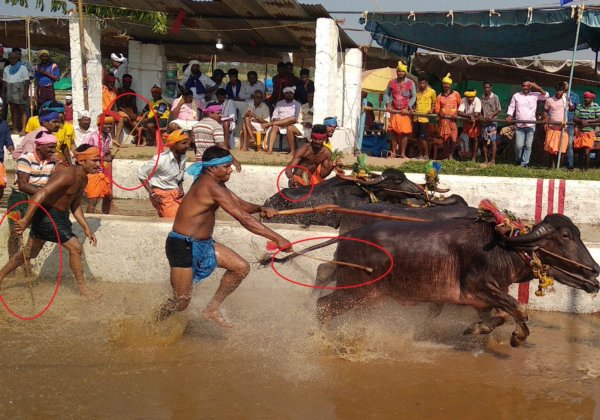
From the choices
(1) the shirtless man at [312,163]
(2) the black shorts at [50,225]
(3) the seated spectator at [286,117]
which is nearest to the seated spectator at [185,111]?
(3) the seated spectator at [286,117]

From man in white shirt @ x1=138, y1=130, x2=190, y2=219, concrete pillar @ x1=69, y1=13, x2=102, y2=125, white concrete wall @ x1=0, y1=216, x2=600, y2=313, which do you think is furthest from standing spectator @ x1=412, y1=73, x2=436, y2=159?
white concrete wall @ x1=0, y1=216, x2=600, y2=313

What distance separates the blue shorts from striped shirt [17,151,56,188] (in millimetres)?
2474

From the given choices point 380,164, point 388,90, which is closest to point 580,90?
point 388,90

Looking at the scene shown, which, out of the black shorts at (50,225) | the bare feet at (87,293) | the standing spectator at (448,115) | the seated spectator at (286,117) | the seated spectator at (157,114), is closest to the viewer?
the black shorts at (50,225)

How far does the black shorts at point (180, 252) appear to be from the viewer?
259 inches

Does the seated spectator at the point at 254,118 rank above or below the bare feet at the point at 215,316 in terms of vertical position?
above

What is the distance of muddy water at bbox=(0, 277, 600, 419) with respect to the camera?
5.67 m

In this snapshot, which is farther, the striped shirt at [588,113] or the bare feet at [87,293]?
the striped shirt at [588,113]

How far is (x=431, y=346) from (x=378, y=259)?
105cm

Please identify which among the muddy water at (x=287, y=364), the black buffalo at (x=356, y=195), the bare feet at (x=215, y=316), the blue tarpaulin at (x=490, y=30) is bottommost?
Result: the muddy water at (x=287, y=364)

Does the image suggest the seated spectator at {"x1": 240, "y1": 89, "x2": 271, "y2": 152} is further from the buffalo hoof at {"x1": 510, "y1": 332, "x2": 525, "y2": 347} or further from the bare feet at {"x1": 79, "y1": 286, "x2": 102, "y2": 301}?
the buffalo hoof at {"x1": 510, "y1": 332, "x2": 525, "y2": 347}

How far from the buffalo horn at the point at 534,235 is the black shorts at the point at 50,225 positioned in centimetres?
461

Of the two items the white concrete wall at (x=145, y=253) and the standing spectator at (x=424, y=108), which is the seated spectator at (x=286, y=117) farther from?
the white concrete wall at (x=145, y=253)

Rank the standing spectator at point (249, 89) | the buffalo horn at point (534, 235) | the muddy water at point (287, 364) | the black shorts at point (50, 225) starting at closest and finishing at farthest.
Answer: the muddy water at point (287, 364) → the buffalo horn at point (534, 235) → the black shorts at point (50, 225) → the standing spectator at point (249, 89)
